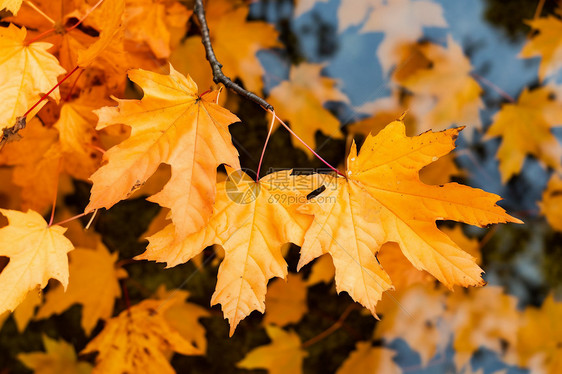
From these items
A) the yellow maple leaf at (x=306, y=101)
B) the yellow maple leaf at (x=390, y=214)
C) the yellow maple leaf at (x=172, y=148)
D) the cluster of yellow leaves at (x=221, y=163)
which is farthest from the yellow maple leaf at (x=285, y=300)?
the yellow maple leaf at (x=172, y=148)

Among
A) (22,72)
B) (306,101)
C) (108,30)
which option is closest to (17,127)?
(22,72)

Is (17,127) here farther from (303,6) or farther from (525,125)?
(525,125)

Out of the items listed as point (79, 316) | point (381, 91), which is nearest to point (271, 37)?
point (381, 91)

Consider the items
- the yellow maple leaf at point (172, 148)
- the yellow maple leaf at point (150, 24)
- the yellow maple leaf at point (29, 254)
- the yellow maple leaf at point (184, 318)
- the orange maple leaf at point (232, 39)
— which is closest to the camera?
the yellow maple leaf at point (172, 148)

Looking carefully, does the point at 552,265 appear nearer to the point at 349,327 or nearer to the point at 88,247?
the point at 349,327

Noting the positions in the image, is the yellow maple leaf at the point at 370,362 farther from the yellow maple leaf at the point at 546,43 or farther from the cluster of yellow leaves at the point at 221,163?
the yellow maple leaf at the point at 546,43

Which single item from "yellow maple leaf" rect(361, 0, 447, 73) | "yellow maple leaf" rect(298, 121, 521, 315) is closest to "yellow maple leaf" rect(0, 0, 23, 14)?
"yellow maple leaf" rect(298, 121, 521, 315)
